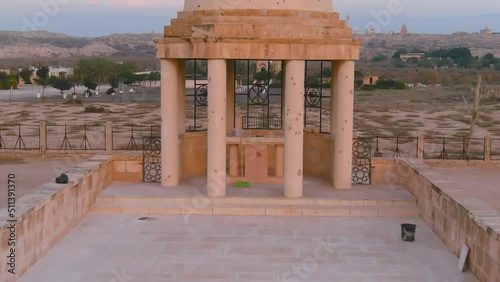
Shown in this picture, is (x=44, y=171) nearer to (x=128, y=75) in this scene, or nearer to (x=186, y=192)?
(x=186, y=192)

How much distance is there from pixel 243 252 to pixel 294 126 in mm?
4134

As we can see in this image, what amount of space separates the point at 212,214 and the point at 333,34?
17.1 ft

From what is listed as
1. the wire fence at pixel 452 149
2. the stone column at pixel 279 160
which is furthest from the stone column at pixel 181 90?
the wire fence at pixel 452 149

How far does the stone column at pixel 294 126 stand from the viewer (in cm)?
1528

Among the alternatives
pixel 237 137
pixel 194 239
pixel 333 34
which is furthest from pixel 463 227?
pixel 237 137

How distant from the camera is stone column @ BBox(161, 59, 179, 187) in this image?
53.3 feet

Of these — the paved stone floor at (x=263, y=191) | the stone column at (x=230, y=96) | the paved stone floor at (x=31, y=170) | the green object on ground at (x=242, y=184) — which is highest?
the stone column at (x=230, y=96)

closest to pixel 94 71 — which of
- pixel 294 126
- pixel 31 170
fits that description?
pixel 31 170

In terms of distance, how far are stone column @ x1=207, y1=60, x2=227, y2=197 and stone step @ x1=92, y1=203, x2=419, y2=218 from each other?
611 millimetres

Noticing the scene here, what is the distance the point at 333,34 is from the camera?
15.7m

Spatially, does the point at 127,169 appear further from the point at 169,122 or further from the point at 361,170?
the point at 361,170

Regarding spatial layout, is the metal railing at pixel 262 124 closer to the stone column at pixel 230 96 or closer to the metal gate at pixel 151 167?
the stone column at pixel 230 96

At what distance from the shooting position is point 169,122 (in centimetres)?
1631

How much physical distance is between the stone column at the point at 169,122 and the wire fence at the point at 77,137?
15953 mm
